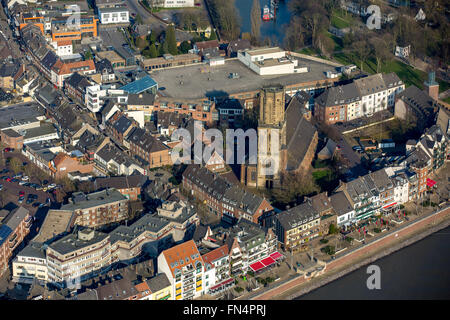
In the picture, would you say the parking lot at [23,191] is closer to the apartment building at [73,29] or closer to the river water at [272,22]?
the apartment building at [73,29]

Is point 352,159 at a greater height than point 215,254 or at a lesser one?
lesser

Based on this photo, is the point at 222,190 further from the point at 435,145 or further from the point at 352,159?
the point at 435,145

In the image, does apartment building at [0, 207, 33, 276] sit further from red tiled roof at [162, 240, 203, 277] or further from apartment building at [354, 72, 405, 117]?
apartment building at [354, 72, 405, 117]

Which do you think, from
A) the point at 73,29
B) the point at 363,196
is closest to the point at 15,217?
the point at 363,196

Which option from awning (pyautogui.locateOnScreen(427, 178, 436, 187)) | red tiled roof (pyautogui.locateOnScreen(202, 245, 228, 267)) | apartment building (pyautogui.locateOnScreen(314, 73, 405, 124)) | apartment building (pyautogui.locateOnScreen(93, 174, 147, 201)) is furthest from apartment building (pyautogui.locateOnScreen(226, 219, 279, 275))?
apartment building (pyautogui.locateOnScreen(314, 73, 405, 124))

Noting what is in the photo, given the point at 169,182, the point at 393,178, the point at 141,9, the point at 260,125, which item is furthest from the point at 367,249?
the point at 141,9

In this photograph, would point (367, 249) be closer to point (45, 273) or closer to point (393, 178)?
point (393, 178)

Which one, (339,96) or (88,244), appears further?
(339,96)
